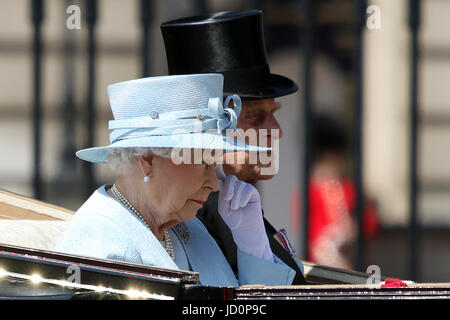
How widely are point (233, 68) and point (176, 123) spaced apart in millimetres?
624

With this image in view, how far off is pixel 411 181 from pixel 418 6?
27.0 inches

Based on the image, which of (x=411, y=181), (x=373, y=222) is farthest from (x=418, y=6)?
(x=373, y=222)

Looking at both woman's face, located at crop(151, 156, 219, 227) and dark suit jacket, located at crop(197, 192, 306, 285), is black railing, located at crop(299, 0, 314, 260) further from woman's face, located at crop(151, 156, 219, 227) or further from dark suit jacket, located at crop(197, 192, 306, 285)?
woman's face, located at crop(151, 156, 219, 227)

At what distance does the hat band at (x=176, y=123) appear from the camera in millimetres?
2109

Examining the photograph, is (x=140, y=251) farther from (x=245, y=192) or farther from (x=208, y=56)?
(x=208, y=56)

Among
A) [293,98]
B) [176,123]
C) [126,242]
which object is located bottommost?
[293,98]

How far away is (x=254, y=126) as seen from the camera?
2.64 metres

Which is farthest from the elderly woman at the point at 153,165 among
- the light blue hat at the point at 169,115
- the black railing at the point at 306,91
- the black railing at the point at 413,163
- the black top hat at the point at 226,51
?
the black railing at the point at 413,163

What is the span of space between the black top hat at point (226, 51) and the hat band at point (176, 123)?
0.48m

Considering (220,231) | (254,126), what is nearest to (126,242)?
(220,231)

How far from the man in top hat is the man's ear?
0.49 m

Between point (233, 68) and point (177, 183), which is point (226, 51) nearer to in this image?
→ point (233, 68)

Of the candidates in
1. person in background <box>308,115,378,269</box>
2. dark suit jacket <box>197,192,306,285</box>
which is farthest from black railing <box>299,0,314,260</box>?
dark suit jacket <box>197,192,306,285</box>

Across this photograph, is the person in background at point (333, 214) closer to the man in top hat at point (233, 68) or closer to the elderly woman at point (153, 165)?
the man in top hat at point (233, 68)
